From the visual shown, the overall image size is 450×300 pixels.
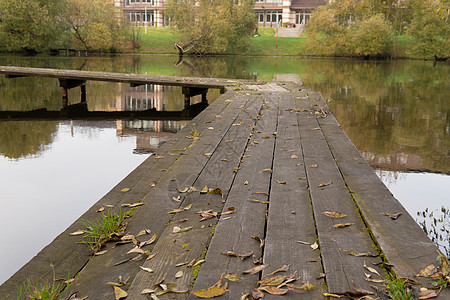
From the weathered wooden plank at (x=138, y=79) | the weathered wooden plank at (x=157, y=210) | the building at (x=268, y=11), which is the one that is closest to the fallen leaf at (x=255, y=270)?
the weathered wooden plank at (x=157, y=210)

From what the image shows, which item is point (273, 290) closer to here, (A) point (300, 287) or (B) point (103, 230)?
(A) point (300, 287)

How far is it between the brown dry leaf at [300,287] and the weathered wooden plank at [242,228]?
0.19 meters

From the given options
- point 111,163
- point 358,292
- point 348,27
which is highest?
point 348,27

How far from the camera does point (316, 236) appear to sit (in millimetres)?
3027

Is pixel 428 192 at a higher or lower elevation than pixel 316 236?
lower

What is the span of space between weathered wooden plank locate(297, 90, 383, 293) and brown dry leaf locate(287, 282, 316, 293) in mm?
96

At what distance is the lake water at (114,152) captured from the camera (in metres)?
5.73

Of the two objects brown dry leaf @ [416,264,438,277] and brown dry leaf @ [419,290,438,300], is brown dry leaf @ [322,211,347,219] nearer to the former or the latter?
brown dry leaf @ [416,264,438,277]

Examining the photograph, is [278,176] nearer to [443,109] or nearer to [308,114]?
[308,114]

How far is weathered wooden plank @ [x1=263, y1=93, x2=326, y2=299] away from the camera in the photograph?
258 centimetres

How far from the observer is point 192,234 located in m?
3.09

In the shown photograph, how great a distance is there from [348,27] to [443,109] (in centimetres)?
3479

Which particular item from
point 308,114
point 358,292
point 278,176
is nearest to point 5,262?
point 278,176

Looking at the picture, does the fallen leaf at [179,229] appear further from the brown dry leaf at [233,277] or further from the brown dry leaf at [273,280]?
the brown dry leaf at [273,280]
